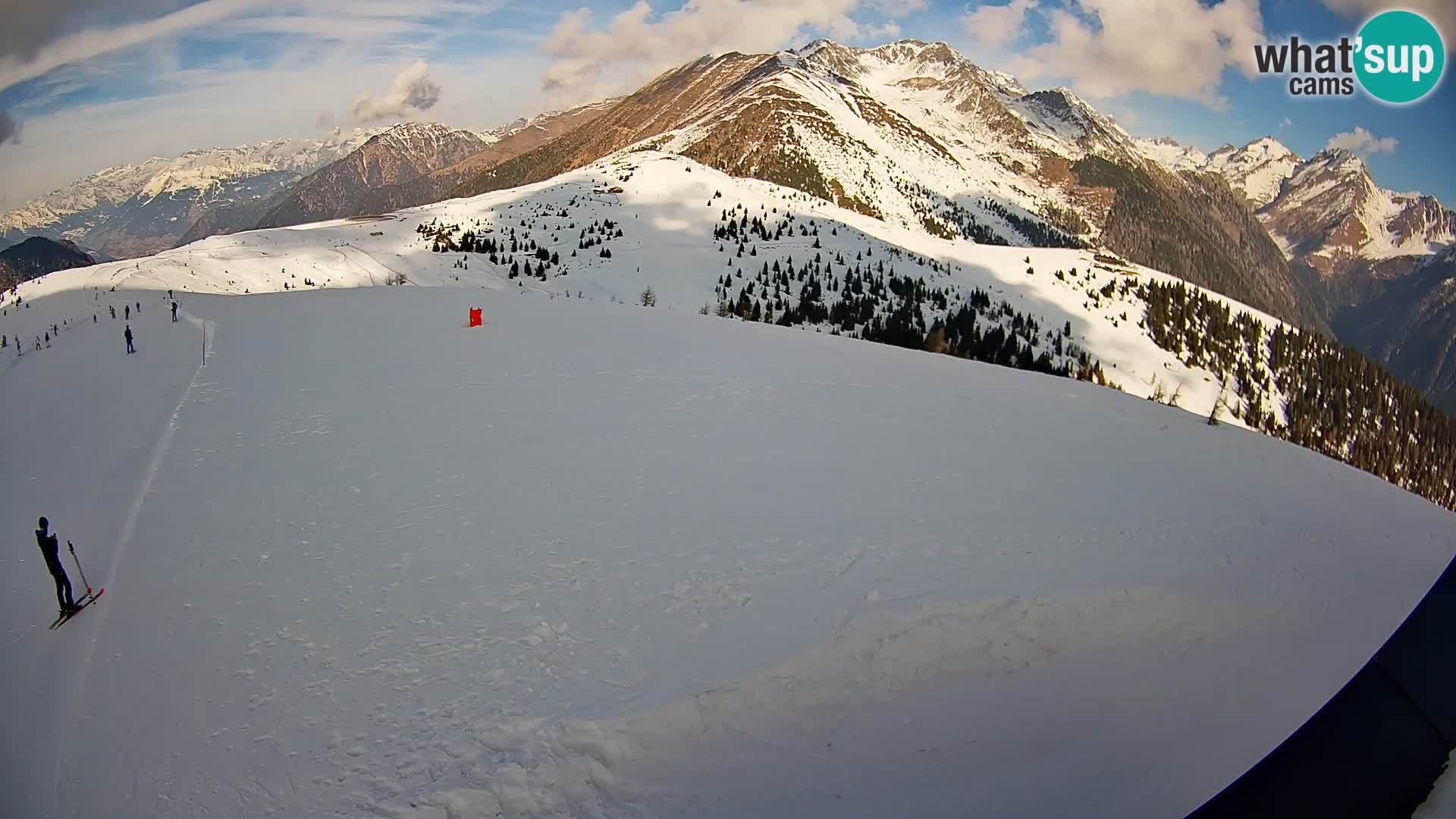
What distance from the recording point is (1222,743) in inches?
211

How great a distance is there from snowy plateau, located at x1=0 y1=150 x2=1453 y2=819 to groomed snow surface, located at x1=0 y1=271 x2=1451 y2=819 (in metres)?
0.04

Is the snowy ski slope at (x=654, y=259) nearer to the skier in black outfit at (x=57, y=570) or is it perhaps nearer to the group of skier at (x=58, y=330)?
the group of skier at (x=58, y=330)

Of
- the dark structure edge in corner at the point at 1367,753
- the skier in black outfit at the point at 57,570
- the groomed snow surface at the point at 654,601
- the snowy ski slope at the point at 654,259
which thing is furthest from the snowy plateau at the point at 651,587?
the snowy ski slope at the point at 654,259

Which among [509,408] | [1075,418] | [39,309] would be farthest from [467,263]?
[1075,418]

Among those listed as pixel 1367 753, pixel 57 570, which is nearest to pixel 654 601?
pixel 1367 753

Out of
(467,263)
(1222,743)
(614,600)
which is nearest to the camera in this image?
(1222,743)

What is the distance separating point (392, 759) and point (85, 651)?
3.55 m

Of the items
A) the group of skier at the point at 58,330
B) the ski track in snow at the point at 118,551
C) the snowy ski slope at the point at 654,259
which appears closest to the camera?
the ski track in snow at the point at 118,551

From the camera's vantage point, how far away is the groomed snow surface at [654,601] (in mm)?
4863

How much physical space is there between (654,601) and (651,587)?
22 centimetres

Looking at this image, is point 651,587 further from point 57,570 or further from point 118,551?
point 118,551

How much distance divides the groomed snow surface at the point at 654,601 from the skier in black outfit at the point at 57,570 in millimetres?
307

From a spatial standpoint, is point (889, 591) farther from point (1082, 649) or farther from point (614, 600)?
point (614, 600)

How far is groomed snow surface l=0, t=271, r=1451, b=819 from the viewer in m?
4.86
